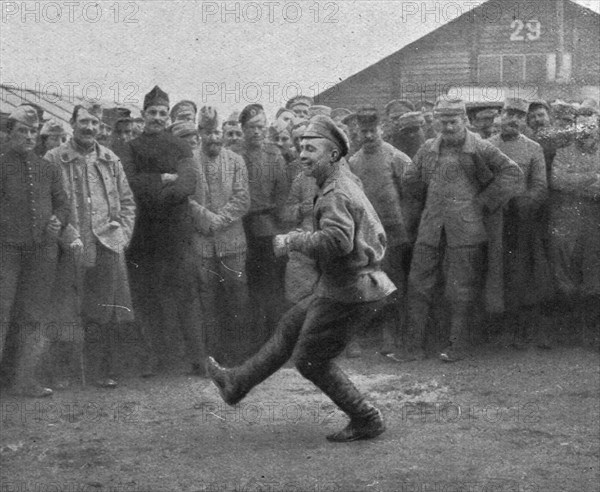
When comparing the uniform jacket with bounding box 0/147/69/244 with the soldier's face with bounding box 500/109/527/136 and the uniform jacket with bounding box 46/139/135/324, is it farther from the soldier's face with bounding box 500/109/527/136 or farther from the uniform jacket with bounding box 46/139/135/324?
the soldier's face with bounding box 500/109/527/136

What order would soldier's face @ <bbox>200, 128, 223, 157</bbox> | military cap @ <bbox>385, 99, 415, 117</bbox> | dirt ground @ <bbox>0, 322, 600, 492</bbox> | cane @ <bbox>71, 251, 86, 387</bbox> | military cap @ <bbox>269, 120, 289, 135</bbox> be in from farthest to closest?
military cap @ <bbox>269, 120, 289, 135</bbox>, military cap @ <bbox>385, 99, 415, 117</bbox>, soldier's face @ <bbox>200, 128, 223, 157</bbox>, cane @ <bbox>71, 251, 86, 387</bbox>, dirt ground @ <bbox>0, 322, 600, 492</bbox>

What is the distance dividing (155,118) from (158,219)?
28.2 inches

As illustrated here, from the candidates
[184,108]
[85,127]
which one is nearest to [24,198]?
[85,127]

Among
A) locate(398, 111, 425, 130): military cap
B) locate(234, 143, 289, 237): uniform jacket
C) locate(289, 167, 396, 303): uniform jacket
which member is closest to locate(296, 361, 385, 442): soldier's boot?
locate(289, 167, 396, 303): uniform jacket

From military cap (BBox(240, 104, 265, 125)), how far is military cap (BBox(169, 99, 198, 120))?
14.6 inches

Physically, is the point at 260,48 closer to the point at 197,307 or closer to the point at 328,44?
the point at 328,44

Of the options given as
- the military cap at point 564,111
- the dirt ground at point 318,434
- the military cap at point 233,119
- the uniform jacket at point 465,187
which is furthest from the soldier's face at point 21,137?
the military cap at point 564,111

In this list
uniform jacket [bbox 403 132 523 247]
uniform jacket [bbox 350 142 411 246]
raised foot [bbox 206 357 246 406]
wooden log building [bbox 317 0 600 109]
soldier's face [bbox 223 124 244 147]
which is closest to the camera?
raised foot [bbox 206 357 246 406]

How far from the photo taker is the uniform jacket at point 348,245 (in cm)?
536

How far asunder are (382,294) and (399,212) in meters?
2.06

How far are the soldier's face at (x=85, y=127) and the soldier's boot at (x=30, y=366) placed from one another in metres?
1.33

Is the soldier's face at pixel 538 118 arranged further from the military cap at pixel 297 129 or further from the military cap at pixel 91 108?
the military cap at pixel 91 108

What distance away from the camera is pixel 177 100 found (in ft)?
23.2

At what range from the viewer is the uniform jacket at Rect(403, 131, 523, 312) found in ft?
24.3
